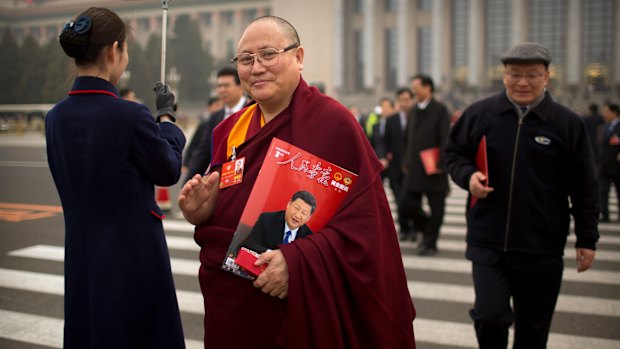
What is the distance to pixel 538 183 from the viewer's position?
10.8 ft

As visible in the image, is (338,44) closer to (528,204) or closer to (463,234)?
(463,234)

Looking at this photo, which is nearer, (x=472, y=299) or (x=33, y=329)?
(x=33, y=329)

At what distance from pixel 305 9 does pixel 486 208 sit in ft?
220

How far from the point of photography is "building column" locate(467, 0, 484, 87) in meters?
62.8

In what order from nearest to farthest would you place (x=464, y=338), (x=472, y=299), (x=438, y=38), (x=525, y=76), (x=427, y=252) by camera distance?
1. (x=525, y=76)
2. (x=464, y=338)
3. (x=472, y=299)
4. (x=427, y=252)
5. (x=438, y=38)

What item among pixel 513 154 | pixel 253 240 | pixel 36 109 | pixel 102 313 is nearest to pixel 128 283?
pixel 102 313

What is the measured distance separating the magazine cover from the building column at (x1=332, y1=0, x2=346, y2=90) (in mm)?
64737

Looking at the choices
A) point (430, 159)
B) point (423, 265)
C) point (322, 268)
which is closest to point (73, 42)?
point (322, 268)

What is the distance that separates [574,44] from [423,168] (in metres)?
59.8

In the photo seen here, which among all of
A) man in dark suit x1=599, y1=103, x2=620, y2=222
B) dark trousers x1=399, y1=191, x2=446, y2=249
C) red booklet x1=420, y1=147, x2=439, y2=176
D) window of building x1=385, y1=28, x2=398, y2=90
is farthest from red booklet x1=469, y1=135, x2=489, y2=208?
window of building x1=385, y1=28, x2=398, y2=90

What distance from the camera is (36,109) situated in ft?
15.5

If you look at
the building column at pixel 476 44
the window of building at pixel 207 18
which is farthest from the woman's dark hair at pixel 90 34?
the window of building at pixel 207 18

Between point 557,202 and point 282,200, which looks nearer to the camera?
point 282,200

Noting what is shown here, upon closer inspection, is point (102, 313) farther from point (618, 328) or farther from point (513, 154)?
point (618, 328)
